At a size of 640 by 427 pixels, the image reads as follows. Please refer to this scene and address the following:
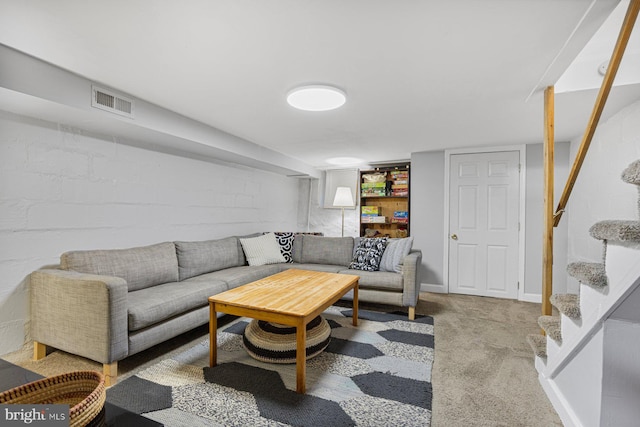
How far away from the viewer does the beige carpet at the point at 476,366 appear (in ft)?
5.37

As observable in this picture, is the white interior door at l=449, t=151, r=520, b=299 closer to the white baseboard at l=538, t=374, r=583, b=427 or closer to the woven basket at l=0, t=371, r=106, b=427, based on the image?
the white baseboard at l=538, t=374, r=583, b=427

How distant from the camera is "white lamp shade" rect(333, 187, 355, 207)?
205 inches

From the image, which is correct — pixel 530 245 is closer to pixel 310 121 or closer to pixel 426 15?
pixel 310 121

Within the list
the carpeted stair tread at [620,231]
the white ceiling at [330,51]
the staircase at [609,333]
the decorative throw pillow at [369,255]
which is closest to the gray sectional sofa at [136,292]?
the decorative throw pillow at [369,255]

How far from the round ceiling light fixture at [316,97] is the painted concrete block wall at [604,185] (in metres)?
2.40

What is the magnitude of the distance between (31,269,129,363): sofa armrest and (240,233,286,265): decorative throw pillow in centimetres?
194

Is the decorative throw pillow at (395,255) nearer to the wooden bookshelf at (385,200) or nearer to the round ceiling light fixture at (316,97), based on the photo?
the wooden bookshelf at (385,200)

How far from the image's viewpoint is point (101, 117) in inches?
89.5

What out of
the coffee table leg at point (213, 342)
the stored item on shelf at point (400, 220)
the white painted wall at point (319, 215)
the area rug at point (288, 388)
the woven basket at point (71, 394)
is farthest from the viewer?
the white painted wall at point (319, 215)

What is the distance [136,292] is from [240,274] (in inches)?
39.9

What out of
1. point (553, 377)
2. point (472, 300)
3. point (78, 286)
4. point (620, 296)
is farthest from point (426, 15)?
point (472, 300)

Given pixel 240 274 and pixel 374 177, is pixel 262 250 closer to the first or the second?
pixel 240 274

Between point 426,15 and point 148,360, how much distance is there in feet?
9.19

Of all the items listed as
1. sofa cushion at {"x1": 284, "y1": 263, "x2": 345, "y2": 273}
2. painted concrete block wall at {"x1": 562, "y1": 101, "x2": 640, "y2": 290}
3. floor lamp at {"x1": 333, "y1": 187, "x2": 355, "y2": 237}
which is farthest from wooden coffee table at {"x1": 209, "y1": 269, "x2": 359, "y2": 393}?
floor lamp at {"x1": 333, "y1": 187, "x2": 355, "y2": 237}
